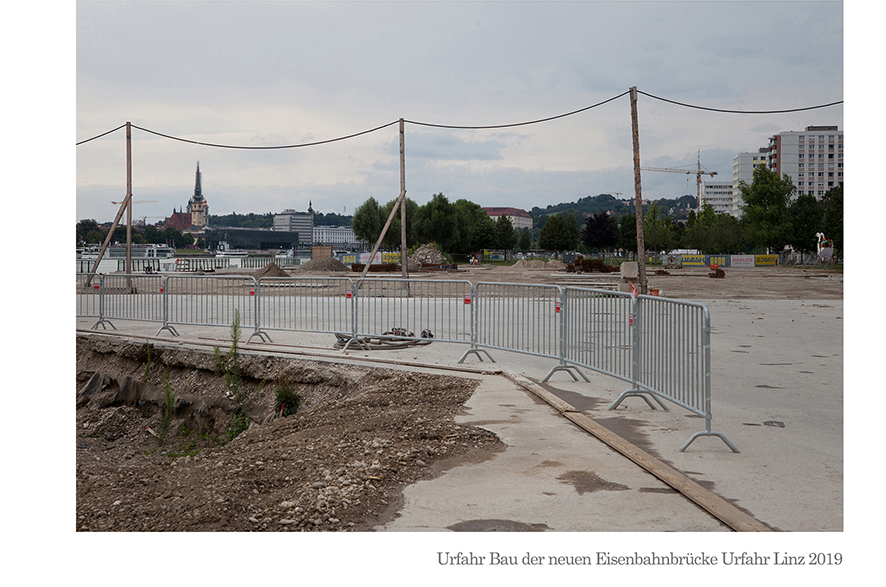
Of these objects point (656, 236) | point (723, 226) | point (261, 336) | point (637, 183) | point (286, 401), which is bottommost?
point (286, 401)

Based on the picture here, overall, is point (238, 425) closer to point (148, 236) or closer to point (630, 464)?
point (630, 464)

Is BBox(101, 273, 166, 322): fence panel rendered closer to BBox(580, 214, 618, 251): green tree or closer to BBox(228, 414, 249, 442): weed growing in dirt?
BBox(228, 414, 249, 442): weed growing in dirt

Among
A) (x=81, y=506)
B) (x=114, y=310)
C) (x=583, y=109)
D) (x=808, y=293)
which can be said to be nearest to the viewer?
(x=81, y=506)

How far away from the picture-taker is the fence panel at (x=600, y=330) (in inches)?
330

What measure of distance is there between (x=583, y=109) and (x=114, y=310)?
1715 cm

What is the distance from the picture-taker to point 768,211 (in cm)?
8462

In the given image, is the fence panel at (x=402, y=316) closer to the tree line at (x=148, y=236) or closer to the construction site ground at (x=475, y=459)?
the construction site ground at (x=475, y=459)

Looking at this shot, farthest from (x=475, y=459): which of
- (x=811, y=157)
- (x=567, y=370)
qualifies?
(x=811, y=157)

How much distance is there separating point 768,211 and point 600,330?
281ft

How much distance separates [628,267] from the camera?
901 inches

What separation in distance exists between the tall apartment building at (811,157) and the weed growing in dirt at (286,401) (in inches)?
7712

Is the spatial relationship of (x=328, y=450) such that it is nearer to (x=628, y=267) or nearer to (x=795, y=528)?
(x=795, y=528)

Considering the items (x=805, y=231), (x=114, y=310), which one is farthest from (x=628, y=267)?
(x=805, y=231)

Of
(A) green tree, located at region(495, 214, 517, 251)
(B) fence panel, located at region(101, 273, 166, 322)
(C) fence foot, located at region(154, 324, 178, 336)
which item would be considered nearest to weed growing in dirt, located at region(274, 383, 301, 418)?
(C) fence foot, located at region(154, 324, 178, 336)
